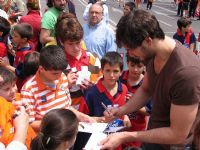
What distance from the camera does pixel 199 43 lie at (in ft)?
29.2

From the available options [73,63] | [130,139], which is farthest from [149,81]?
[73,63]

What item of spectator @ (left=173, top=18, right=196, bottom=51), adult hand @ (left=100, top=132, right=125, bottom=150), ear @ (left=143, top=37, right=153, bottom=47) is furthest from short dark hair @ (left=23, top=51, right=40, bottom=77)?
spectator @ (left=173, top=18, right=196, bottom=51)

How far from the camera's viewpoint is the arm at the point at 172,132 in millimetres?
2488

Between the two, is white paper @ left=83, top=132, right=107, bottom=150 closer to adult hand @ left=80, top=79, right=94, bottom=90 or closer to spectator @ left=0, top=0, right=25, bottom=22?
adult hand @ left=80, top=79, right=94, bottom=90

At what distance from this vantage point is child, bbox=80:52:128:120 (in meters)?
3.54

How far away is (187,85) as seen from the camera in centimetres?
240

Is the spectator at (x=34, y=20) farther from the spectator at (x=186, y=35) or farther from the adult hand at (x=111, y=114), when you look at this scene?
the spectator at (x=186, y=35)

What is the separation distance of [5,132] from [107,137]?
818 millimetres

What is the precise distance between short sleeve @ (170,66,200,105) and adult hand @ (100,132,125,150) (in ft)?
2.04

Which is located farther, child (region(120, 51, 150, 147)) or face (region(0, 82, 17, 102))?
child (region(120, 51, 150, 147))

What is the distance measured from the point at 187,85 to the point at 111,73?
1301mm

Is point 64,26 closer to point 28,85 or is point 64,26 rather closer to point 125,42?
point 28,85

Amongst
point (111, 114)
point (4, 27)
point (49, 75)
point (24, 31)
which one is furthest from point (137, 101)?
point (4, 27)

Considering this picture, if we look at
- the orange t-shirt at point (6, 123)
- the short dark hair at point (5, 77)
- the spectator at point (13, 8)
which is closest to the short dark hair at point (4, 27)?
the short dark hair at point (5, 77)
